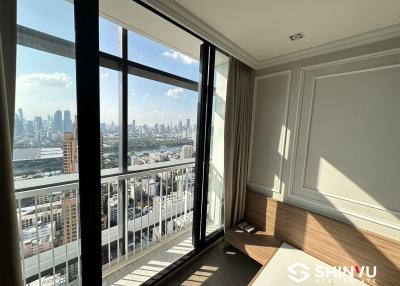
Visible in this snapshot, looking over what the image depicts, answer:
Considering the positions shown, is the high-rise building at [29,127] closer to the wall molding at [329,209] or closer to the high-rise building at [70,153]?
the high-rise building at [70,153]

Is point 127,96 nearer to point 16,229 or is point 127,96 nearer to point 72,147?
point 72,147

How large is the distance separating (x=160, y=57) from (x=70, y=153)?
151cm

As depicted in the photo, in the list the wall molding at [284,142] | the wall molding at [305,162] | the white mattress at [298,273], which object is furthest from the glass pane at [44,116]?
the wall molding at [305,162]

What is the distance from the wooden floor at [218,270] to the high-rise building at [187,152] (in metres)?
1.32

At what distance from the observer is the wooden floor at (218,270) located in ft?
6.07

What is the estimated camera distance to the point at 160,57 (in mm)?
2141

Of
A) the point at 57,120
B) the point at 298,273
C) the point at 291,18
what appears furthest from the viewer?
the point at 298,273

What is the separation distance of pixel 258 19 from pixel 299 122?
125cm

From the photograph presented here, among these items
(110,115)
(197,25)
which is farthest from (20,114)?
(197,25)

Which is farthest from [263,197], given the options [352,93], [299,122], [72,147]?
[72,147]

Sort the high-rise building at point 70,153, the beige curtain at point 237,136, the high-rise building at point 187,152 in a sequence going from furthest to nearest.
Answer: the high-rise building at point 187,152, the beige curtain at point 237,136, the high-rise building at point 70,153

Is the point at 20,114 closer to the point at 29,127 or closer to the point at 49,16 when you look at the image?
the point at 29,127

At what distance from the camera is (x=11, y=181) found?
838 millimetres

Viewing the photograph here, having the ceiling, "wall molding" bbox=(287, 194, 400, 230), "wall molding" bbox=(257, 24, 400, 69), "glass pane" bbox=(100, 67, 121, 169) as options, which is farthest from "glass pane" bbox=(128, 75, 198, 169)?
"wall molding" bbox=(287, 194, 400, 230)
